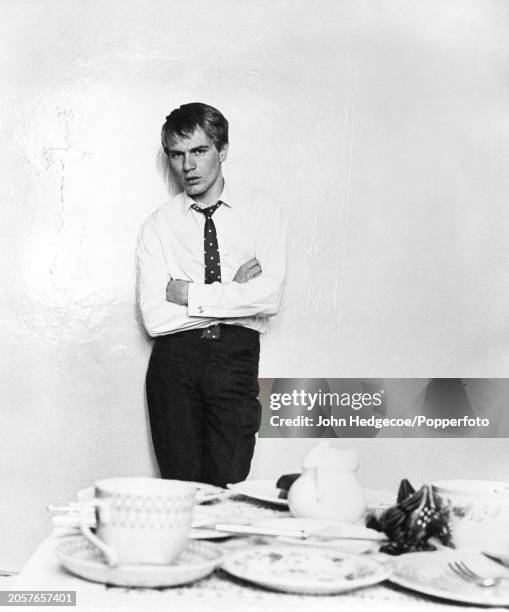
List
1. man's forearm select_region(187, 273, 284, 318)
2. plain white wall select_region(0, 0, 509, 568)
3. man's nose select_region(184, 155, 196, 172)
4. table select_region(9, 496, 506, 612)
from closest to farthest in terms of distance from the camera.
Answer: table select_region(9, 496, 506, 612)
man's forearm select_region(187, 273, 284, 318)
man's nose select_region(184, 155, 196, 172)
plain white wall select_region(0, 0, 509, 568)

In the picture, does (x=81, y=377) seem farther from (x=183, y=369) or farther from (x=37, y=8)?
(x=37, y=8)

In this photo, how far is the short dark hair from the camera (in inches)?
127

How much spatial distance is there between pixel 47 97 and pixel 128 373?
1081 millimetres

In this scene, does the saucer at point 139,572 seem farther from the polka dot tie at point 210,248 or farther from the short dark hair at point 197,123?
the short dark hair at point 197,123

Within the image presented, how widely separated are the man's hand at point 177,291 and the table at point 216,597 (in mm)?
2044

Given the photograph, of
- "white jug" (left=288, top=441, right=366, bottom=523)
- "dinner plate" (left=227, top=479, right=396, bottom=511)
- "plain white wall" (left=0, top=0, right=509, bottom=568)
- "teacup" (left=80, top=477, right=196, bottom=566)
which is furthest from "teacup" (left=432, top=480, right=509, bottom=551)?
"plain white wall" (left=0, top=0, right=509, bottom=568)

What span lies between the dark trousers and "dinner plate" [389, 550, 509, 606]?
2010 mm

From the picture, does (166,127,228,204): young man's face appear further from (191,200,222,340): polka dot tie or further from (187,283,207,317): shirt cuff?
(187,283,207,317): shirt cuff

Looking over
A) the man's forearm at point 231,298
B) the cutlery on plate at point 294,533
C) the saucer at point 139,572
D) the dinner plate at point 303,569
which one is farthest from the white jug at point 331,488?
the man's forearm at point 231,298

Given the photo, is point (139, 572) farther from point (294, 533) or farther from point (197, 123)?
point (197, 123)

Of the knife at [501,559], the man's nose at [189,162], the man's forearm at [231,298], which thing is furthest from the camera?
the man's nose at [189,162]

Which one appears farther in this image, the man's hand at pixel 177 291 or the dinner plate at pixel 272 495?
the man's hand at pixel 177 291

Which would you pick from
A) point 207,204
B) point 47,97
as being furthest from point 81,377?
point 47,97

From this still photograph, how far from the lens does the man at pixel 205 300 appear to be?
3.10 meters
